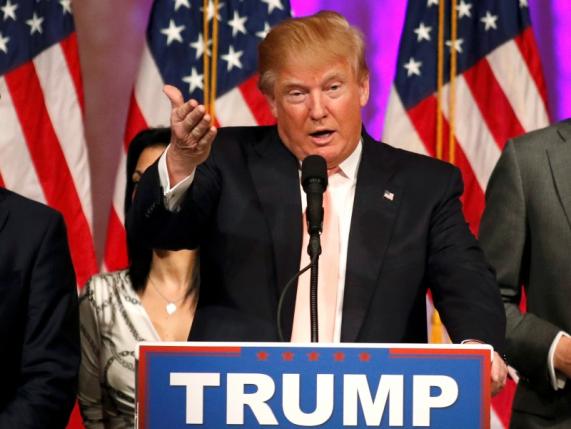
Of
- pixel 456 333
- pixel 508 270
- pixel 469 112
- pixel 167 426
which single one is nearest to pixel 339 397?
pixel 167 426

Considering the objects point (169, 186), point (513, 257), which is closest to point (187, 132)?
point (169, 186)

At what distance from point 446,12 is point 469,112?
0.39m

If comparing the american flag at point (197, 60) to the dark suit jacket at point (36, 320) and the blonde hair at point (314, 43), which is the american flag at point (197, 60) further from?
the blonde hair at point (314, 43)

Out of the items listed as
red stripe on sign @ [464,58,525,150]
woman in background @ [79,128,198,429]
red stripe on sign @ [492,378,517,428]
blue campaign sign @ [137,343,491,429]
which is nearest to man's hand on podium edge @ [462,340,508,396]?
blue campaign sign @ [137,343,491,429]

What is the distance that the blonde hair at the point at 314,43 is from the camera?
2.20 meters

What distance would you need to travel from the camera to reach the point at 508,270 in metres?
2.54

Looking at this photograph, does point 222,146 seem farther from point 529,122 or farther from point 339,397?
point 529,122

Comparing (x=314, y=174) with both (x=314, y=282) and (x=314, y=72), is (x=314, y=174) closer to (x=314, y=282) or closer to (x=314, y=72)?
(x=314, y=282)

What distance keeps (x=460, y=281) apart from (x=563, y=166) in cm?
58

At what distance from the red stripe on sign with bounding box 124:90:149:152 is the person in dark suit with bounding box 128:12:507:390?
1.90 meters

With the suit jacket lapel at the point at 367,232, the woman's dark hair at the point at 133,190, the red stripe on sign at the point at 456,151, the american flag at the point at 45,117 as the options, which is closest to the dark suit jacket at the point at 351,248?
the suit jacket lapel at the point at 367,232

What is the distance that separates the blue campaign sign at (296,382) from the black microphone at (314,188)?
247mm

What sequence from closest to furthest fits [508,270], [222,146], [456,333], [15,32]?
[456,333], [222,146], [508,270], [15,32]

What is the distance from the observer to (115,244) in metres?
4.07
